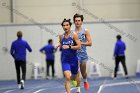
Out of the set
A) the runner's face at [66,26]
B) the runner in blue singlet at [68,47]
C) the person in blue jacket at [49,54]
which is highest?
the runner's face at [66,26]

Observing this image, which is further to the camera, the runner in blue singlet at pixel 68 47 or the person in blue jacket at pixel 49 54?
the person in blue jacket at pixel 49 54

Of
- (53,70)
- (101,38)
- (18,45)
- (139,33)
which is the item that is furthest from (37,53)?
(18,45)

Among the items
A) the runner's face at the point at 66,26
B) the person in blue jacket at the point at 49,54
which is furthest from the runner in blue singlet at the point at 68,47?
the person in blue jacket at the point at 49,54

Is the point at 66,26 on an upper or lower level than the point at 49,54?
upper

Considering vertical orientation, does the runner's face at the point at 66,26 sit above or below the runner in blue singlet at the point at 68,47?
above

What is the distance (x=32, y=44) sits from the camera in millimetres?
24266

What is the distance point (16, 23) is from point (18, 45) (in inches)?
352

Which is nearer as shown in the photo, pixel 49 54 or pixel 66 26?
pixel 66 26

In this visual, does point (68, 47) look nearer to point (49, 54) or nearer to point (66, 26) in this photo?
point (66, 26)

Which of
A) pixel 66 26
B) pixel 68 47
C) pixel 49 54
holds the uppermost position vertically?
pixel 66 26

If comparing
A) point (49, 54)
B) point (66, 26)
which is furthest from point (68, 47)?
point (49, 54)

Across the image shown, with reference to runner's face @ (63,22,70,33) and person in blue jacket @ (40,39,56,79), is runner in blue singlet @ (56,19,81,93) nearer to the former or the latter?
runner's face @ (63,22,70,33)

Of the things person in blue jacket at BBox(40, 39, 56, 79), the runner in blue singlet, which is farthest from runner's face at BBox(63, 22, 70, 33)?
person in blue jacket at BBox(40, 39, 56, 79)

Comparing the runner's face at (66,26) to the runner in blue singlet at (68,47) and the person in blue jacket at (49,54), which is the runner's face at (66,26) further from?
the person in blue jacket at (49,54)
